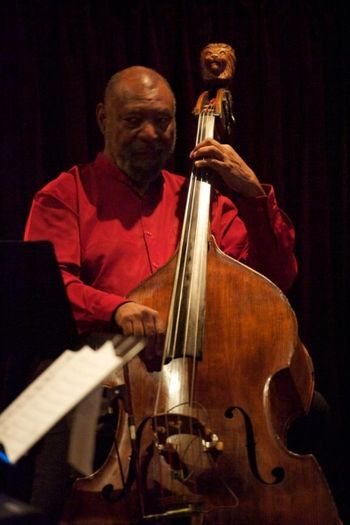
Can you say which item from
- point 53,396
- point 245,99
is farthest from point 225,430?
point 245,99

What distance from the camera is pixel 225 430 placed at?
146 cm

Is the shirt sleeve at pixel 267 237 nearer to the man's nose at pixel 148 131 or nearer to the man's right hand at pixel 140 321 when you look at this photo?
the man's nose at pixel 148 131

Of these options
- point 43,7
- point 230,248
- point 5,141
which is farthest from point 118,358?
point 43,7

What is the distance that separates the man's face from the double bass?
1.38ft

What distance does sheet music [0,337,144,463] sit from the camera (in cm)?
106

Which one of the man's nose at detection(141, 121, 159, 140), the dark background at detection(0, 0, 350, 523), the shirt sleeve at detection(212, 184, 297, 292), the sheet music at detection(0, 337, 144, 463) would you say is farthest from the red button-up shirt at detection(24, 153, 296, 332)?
the sheet music at detection(0, 337, 144, 463)

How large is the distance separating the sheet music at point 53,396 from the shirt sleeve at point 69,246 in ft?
1.83

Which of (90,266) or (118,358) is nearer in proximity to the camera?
(118,358)

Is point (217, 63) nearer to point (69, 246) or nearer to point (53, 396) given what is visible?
point (69, 246)

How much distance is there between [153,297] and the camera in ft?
5.37

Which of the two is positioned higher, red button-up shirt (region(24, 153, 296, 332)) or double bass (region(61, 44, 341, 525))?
red button-up shirt (region(24, 153, 296, 332))

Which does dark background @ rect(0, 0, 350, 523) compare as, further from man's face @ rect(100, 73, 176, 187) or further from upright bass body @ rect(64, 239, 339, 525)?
upright bass body @ rect(64, 239, 339, 525)

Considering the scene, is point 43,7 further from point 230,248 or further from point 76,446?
point 76,446

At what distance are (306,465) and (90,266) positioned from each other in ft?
2.80
